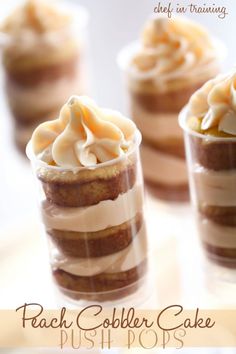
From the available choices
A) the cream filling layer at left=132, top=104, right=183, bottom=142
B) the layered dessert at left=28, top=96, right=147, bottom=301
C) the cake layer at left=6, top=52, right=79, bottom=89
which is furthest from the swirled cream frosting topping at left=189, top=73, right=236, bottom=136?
the cake layer at left=6, top=52, right=79, bottom=89

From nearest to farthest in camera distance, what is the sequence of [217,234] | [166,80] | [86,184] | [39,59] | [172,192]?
1. [86,184]
2. [217,234]
3. [166,80]
4. [172,192]
5. [39,59]

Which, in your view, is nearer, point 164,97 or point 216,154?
point 216,154

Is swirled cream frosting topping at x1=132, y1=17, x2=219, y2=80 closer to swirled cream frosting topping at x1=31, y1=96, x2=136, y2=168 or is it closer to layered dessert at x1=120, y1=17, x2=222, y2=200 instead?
layered dessert at x1=120, y1=17, x2=222, y2=200

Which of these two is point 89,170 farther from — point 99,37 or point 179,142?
point 99,37

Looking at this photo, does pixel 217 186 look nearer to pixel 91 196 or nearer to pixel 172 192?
pixel 91 196

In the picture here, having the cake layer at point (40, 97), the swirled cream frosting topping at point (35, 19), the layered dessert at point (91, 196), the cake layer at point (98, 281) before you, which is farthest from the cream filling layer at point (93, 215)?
the swirled cream frosting topping at point (35, 19)

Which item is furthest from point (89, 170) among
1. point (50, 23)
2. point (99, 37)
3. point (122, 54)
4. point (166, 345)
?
point (99, 37)

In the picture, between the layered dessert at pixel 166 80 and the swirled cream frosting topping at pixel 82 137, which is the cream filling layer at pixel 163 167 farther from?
the swirled cream frosting topping at pixel 82 137

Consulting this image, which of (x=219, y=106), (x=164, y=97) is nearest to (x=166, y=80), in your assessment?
(x=164, y=97)
